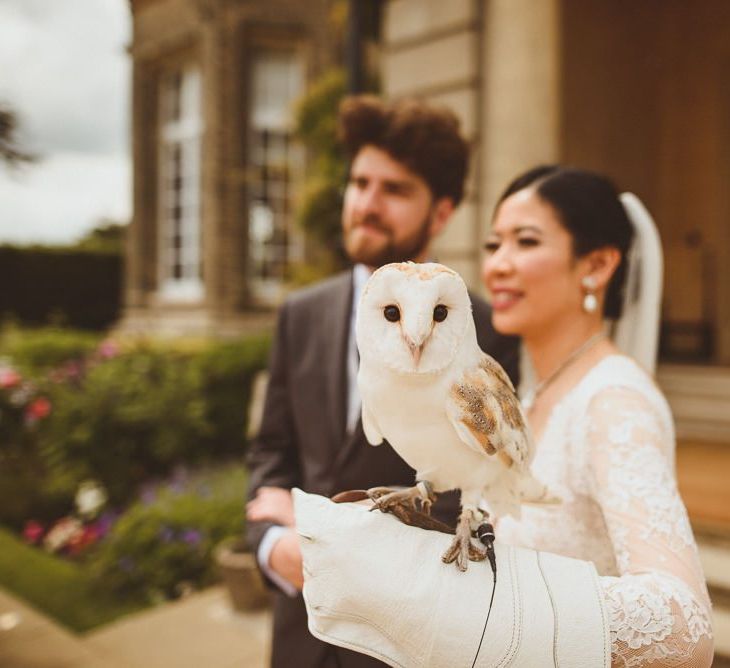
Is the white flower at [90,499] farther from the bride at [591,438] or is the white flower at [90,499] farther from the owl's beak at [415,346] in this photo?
the owl's beak at [415,346]

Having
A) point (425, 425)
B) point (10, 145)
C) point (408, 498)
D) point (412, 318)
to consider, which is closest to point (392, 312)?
point (412, 318)

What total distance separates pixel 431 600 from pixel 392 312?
34 cm

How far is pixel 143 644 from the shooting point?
3461 mm

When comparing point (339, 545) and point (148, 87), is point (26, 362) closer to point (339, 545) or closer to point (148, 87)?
point (148, 87)

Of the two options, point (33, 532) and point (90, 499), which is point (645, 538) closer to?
point (90, 499)

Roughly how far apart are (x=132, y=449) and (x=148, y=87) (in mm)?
7016

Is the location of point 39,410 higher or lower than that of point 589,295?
lower

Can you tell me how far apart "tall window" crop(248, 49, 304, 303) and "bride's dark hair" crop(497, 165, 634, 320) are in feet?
27.8

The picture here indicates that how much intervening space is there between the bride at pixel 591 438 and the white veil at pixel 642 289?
35 millimetres

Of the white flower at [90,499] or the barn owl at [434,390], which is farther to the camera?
the white flower at [90,499]

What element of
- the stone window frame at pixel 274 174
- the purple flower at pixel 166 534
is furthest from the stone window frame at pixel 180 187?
the purple flower at pixel 166 534

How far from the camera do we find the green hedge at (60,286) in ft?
47.5

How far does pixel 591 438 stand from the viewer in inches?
40.6

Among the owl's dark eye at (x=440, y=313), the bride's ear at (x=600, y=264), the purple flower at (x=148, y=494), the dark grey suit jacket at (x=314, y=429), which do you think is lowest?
the purple flower at (x=148, y=494)
